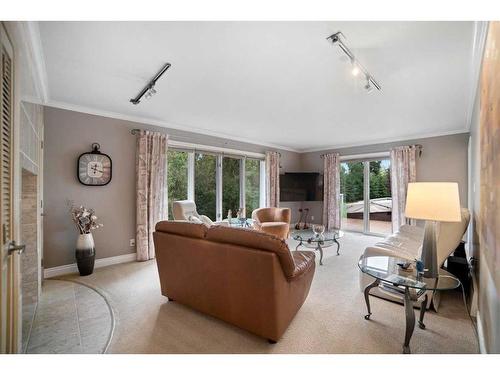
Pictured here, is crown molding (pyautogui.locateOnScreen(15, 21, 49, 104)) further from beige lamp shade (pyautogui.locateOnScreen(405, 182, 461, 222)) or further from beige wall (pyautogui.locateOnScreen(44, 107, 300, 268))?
beige lamp shade (pyautogui.locateOnScreen(405, 182, 461, 222))

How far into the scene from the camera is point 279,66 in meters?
2.20

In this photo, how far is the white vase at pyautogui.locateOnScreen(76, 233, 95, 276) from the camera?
306cm

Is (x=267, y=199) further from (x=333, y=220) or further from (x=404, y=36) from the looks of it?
(x=404, y=36)

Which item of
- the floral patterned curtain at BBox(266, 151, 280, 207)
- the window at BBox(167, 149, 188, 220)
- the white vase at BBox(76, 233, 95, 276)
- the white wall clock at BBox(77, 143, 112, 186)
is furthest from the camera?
the floral patterned curtain at BBox(266, 151, 280, 207)

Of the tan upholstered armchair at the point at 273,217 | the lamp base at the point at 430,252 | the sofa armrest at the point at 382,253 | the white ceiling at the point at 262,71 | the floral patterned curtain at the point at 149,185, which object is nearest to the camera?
the white ceiling at the point at 262,71

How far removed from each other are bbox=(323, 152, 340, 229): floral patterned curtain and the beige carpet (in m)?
3.64

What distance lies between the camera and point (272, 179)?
6039 millimetres

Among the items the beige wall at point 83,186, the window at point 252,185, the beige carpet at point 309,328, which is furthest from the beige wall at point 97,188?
the window at point 252,185

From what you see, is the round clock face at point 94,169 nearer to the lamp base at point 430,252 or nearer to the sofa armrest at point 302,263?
the sofa armrest at point 302,263

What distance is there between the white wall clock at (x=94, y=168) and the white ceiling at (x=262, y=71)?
671mm

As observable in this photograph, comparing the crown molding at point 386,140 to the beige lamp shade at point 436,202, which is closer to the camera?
the beige lamp shade at point 436,202

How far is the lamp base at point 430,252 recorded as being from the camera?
1804mm

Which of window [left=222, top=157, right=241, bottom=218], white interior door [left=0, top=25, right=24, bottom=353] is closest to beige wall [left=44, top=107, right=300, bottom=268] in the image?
window [left=222, top=157, right=241, bottom=218]

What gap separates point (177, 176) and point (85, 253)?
1.91 meters
